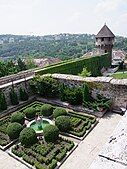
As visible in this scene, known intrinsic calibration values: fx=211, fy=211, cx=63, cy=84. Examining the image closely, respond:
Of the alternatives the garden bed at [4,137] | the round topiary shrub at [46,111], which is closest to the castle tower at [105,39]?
the round topiary shrub at [46,111]

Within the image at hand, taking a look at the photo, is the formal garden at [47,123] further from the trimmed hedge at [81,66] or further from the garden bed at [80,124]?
the trimmed hedge at [81,66]

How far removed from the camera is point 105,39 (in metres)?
41.0

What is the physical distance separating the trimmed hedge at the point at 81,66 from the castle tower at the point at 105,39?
72.7 inches

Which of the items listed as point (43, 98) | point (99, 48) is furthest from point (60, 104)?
point (99, 48)

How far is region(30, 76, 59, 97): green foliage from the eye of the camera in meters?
17.1

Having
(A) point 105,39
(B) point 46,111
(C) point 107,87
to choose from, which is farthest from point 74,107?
(A) point 105,39

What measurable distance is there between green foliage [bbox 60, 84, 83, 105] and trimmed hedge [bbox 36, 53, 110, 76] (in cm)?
469

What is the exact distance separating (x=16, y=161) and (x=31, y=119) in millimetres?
4435

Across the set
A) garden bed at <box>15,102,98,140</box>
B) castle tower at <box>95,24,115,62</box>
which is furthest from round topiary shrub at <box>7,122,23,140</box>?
castle tower at <box>95,24,115,62</box>

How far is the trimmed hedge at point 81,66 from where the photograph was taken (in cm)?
2290

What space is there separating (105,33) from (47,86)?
1090 inches

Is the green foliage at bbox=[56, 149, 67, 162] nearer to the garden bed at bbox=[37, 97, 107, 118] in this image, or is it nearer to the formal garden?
the formal garden

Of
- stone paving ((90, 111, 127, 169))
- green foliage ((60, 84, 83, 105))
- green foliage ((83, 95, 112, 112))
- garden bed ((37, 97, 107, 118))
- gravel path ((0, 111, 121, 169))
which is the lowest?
gravel path ((0, 111, 121, 169))

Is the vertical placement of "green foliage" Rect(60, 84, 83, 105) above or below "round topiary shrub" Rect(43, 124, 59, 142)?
above
